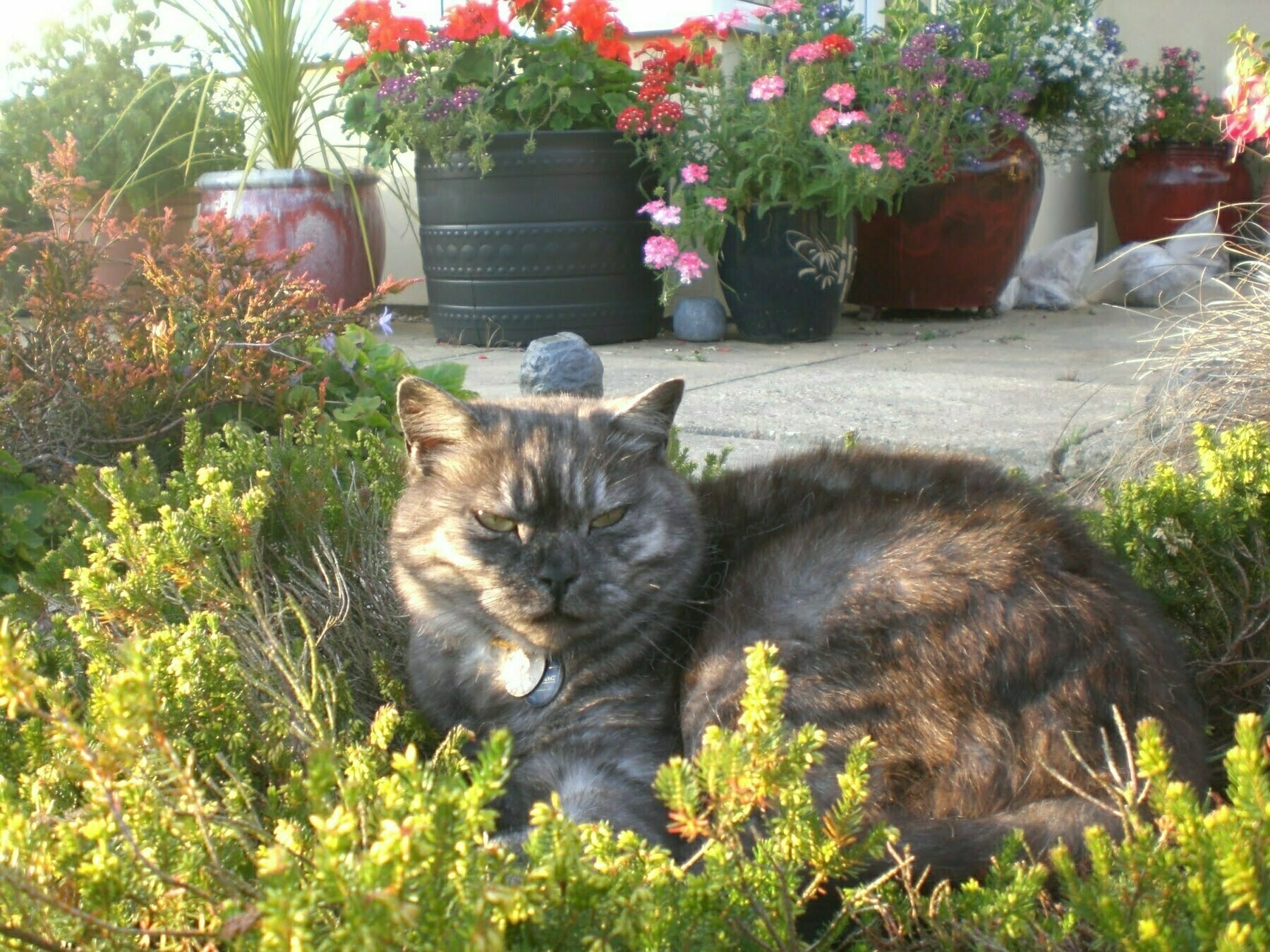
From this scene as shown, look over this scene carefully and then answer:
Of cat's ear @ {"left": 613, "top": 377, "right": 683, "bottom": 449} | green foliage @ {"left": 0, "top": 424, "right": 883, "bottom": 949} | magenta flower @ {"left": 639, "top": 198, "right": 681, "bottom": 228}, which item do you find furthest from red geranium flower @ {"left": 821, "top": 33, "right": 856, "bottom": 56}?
green foliage @ {"left": 0, "top": 424, "right": 883, "bottom": 949}

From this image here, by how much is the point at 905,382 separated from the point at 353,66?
3439 mm

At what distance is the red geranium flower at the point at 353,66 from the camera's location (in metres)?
6.28

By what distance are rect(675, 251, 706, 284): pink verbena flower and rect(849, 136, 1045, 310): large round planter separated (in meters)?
1.73

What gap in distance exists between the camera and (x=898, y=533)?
2014 mm

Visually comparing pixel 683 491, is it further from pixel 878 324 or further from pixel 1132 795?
pixel 878 324

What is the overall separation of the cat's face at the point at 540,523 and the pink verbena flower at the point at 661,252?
3831mm

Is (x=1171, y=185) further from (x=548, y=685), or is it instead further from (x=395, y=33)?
(x=548, y=685)

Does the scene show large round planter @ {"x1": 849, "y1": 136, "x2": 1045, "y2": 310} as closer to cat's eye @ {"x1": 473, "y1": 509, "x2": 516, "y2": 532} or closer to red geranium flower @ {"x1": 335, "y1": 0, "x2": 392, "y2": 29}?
red geranium flower @ {"x1": 335, "y1": 0, "x2": 392, "y2": 29}

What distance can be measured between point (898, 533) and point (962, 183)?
5800 mm

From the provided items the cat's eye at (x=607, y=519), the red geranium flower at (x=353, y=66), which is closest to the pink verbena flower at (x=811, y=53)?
the red geranium flower at (x=353, y=66)

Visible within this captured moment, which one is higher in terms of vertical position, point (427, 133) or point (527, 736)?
point (427, 133)

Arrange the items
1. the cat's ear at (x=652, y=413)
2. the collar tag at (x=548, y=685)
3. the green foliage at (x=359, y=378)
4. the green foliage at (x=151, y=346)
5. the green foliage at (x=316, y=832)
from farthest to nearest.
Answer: the green foliage at (x=359, y=378)
the green foliage at (x=151, y=346)
the cat's ear at (x=652, y=413)
the collar tag at (x=548, y=685)
the green foliage at (x=316, y=832)

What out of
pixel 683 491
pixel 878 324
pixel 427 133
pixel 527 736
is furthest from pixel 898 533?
pixel 878 324

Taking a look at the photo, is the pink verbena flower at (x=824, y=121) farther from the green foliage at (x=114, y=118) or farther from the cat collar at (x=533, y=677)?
the cat collar at (x=533, y=677)
